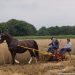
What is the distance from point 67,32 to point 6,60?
130 feet

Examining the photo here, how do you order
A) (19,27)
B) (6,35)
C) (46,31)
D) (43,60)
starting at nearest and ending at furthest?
(6,35)
(43,60)
(19,27)
(46,31)

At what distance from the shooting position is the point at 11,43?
2461 centimetres

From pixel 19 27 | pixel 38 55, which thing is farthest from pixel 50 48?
pixel 19 27

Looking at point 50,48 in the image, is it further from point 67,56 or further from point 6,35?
point 6,35

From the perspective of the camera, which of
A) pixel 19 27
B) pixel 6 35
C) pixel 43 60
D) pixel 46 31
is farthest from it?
pixel 46 31

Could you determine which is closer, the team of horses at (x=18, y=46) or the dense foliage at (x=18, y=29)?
the team of horses at (x=18, y=46)

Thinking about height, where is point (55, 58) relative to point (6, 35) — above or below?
below

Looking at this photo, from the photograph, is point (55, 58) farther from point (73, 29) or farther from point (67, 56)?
point (73, 29)

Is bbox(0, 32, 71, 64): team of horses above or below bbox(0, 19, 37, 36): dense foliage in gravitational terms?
below

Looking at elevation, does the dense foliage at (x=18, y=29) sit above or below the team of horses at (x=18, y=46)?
above

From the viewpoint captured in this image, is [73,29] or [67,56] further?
[73,29]

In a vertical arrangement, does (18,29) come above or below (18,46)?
above

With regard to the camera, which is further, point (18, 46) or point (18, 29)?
point (18, 29)

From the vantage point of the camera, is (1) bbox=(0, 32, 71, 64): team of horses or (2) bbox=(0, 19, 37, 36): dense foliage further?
(2) bbox=(0, 19, 37, 36): dense foliage
